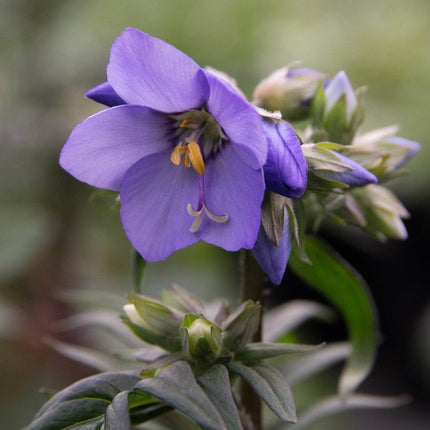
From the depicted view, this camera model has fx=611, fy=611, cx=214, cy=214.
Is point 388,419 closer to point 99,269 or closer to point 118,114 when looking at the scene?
point 99,269

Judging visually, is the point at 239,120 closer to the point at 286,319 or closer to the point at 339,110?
the point at 339,110

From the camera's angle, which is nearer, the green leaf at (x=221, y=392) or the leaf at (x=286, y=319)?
the green leaf at (x=221, y=392)

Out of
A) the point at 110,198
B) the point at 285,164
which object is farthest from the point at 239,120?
the point at 110,198

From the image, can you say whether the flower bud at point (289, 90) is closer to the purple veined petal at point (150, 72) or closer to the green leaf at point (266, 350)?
the purple veined petal at point (150, 72)

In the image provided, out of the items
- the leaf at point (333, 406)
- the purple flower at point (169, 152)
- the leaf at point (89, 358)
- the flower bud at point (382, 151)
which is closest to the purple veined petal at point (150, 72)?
the purple flower at point (169, 152)

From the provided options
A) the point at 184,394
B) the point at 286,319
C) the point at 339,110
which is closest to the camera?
the point at 184,394

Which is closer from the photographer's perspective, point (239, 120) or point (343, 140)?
point (239, 120)
